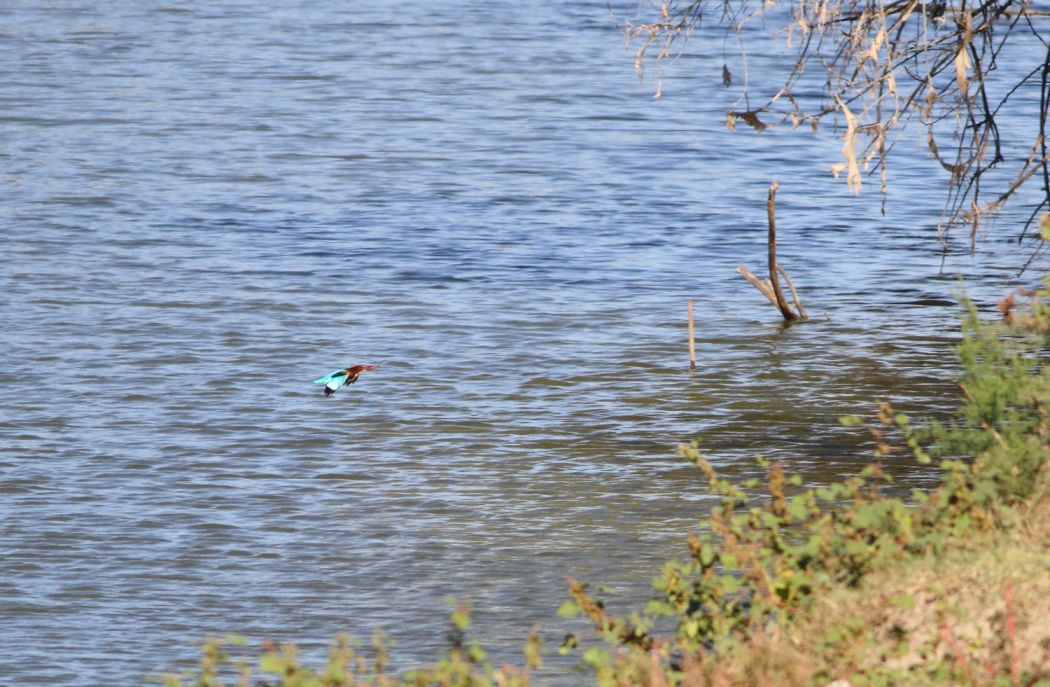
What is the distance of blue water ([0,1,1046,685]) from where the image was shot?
30.5 feet

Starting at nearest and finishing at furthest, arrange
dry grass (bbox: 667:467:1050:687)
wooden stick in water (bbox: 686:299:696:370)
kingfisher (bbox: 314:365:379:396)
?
dry grass (bbox: 667:467:1050:687) < kingfisher (bbox: 314:365:379:396) < wooden stick in water (bbox: 686:299:696:370)

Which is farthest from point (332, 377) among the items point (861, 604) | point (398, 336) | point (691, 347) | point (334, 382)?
point (861, 604)

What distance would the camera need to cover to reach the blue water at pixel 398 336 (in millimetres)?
9305

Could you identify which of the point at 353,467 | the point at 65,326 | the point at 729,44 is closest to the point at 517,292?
the point at 65,326

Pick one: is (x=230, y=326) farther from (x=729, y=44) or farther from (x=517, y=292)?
(x=729, y=44)

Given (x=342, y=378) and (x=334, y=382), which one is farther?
(x=342, y=378)

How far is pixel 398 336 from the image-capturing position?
47.3 ft

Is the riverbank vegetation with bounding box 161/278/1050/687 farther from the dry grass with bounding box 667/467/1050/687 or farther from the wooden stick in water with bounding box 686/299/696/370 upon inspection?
the wooden stick in water with bounding box 686/299/696/370

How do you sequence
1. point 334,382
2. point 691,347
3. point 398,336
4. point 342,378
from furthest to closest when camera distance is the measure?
1. point 398,336
2. point 691,347
3. point 342,378
4. point 334,382

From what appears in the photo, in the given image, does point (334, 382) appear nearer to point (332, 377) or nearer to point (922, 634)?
point (332, 377)

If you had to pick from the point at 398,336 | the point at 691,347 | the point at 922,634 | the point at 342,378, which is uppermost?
the point at 922,634

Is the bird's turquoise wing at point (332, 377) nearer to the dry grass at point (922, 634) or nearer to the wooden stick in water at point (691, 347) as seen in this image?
the wooden stick in water at point (691, 347)

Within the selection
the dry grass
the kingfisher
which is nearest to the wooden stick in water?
the kingfisher

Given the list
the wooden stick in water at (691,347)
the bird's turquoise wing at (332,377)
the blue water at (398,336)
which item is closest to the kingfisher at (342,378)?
the bird's turquoise wing at (332,377)
